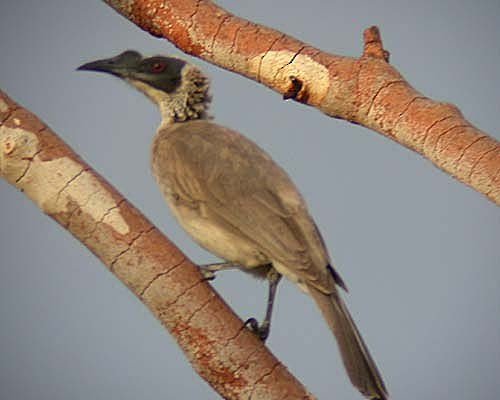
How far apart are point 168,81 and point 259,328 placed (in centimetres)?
233

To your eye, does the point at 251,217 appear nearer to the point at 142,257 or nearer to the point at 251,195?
the point at 251,195

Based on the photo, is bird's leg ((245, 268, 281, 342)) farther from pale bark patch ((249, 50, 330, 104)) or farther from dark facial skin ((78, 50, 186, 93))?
dark facial skin ((78, 50, 186, 93))

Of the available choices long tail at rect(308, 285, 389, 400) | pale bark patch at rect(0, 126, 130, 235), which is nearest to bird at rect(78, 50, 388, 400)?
long tail at rect(308, 285, 389, 400)

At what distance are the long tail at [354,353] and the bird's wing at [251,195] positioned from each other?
148mm

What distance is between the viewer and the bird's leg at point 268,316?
15.8ft

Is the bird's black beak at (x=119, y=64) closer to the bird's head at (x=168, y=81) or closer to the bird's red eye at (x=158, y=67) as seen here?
the bird's head at (x=168, y=81)

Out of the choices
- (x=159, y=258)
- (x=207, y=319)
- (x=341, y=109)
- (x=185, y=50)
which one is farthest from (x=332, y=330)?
(x=185, y=50)

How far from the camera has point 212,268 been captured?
489 cm

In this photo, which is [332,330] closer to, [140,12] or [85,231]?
[85,231]

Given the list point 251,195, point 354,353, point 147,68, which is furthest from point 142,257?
point 147,68

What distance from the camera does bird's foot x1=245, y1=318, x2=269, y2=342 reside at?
478cm

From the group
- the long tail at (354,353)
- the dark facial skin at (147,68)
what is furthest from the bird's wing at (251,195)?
the dark facial skin at (147,68)

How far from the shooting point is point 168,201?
18.4 feet

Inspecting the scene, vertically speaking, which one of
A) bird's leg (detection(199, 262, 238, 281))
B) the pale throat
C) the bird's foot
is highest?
the pale throat
